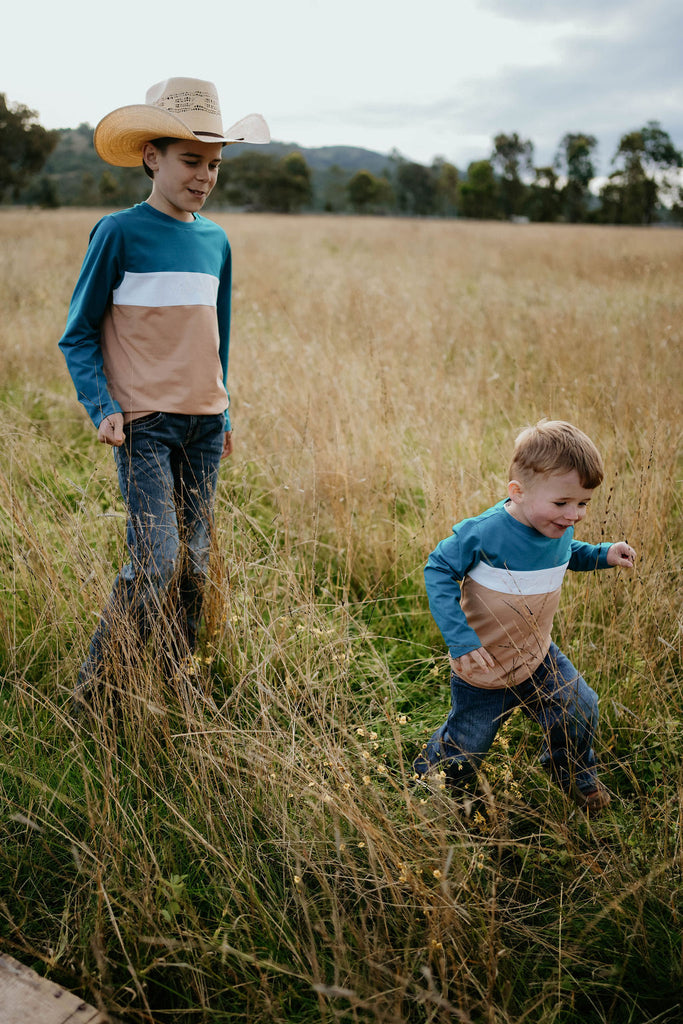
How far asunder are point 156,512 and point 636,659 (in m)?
1.82

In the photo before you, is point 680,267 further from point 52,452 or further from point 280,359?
point 52,452

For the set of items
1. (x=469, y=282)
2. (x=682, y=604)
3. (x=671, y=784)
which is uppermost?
(x=469, y=282)

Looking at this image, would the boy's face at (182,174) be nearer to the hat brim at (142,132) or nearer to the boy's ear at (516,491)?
the hat brim at (142,132)

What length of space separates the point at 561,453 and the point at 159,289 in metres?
1.35

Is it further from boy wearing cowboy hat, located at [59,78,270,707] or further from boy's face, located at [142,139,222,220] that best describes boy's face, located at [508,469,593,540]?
boy's face, located at [142,139,222,220]

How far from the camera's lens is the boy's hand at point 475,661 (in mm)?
1652

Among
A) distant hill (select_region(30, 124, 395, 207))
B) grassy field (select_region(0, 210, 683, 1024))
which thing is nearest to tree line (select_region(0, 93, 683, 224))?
distant hill (select_region(30, 124, 395, 207))

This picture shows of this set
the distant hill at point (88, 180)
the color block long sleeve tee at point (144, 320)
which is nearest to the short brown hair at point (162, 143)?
the color block long sleeve tee at point (144, 320)

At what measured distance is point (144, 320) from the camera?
2098mm

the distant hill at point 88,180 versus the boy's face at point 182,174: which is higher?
the distant hill at point 88,180

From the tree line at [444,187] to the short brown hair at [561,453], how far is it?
48.5 m

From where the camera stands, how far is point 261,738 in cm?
183

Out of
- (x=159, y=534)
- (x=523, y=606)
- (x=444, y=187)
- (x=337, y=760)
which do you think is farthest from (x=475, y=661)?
(x=444, y=187)

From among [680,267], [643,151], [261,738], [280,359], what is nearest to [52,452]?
[280,359]
